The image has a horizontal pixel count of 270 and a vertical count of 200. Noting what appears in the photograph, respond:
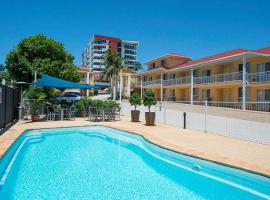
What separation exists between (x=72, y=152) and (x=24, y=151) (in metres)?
1.77

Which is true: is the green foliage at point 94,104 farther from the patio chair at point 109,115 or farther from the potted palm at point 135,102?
the potted palm at point 135,102

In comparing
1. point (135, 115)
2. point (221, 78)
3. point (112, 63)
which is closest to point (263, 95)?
point (221, 78)

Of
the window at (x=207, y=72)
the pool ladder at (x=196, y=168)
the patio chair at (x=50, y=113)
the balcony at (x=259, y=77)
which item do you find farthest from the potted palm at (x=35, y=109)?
the window at (x=207, y=72)

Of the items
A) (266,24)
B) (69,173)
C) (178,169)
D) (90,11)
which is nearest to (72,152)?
(69,173)

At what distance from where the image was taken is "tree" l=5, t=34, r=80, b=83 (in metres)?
28.7

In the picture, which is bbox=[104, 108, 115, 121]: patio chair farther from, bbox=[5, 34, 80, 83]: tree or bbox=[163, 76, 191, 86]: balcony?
bbox=[163, 76, 191, 86]: balcony

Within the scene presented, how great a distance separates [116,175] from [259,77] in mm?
23753

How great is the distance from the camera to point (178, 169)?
26.2ft

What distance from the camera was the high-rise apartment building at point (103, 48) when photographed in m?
118

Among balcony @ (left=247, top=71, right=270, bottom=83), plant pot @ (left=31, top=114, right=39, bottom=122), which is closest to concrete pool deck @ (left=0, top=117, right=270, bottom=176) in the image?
plant pot @ (left=31, top=114, right=39, bottom=122)

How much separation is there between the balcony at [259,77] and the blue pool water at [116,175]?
19.6m

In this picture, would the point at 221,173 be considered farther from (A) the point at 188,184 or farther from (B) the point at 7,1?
(B) the point at 7,1

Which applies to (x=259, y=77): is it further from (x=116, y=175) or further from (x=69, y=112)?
(x=116, y=175)

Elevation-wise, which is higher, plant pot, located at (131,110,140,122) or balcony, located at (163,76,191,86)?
balcony, located at (163,76,191,86)
